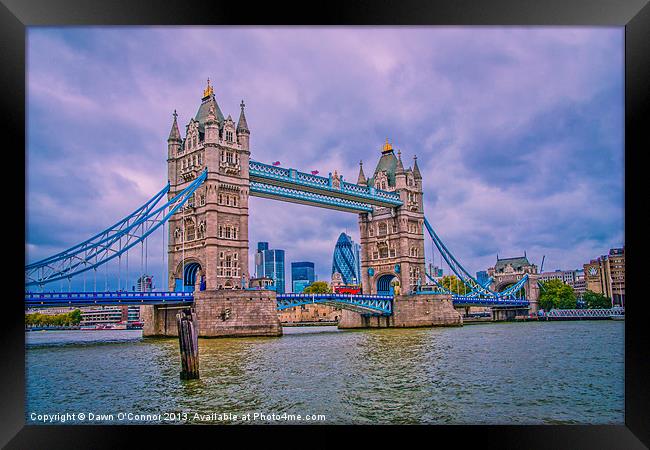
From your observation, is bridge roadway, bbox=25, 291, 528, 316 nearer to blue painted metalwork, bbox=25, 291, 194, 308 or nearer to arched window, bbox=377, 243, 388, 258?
blue painted metalwork, bbox=25, 291, 194, 308

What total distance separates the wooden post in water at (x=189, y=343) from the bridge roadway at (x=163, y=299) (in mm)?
4120

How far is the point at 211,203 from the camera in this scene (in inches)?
1513

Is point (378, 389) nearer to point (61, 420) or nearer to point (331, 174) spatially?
point (61, 420)

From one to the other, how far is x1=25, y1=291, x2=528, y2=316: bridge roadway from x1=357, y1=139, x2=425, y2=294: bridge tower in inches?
234

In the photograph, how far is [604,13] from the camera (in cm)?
1174

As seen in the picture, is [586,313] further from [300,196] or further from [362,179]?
[362,179]

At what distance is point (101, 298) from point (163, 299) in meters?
3.94

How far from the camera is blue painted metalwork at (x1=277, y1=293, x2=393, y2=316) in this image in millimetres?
40469

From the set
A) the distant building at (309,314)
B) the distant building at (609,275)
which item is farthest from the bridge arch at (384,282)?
the distant building at (309,314)

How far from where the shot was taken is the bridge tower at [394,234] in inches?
2239

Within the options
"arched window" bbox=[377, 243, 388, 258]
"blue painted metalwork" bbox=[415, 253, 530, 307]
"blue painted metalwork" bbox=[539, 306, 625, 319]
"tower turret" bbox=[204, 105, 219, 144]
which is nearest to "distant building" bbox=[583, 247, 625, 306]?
"blue painted metalwork" bbox=[539, 306, 625, 319]

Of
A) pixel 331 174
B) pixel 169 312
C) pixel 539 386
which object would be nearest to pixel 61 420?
pixel 539 386

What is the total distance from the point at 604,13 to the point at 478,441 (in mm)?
8659

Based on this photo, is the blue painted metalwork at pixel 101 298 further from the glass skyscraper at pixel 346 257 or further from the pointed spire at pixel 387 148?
the glass skyscraper at pixel 346 257
